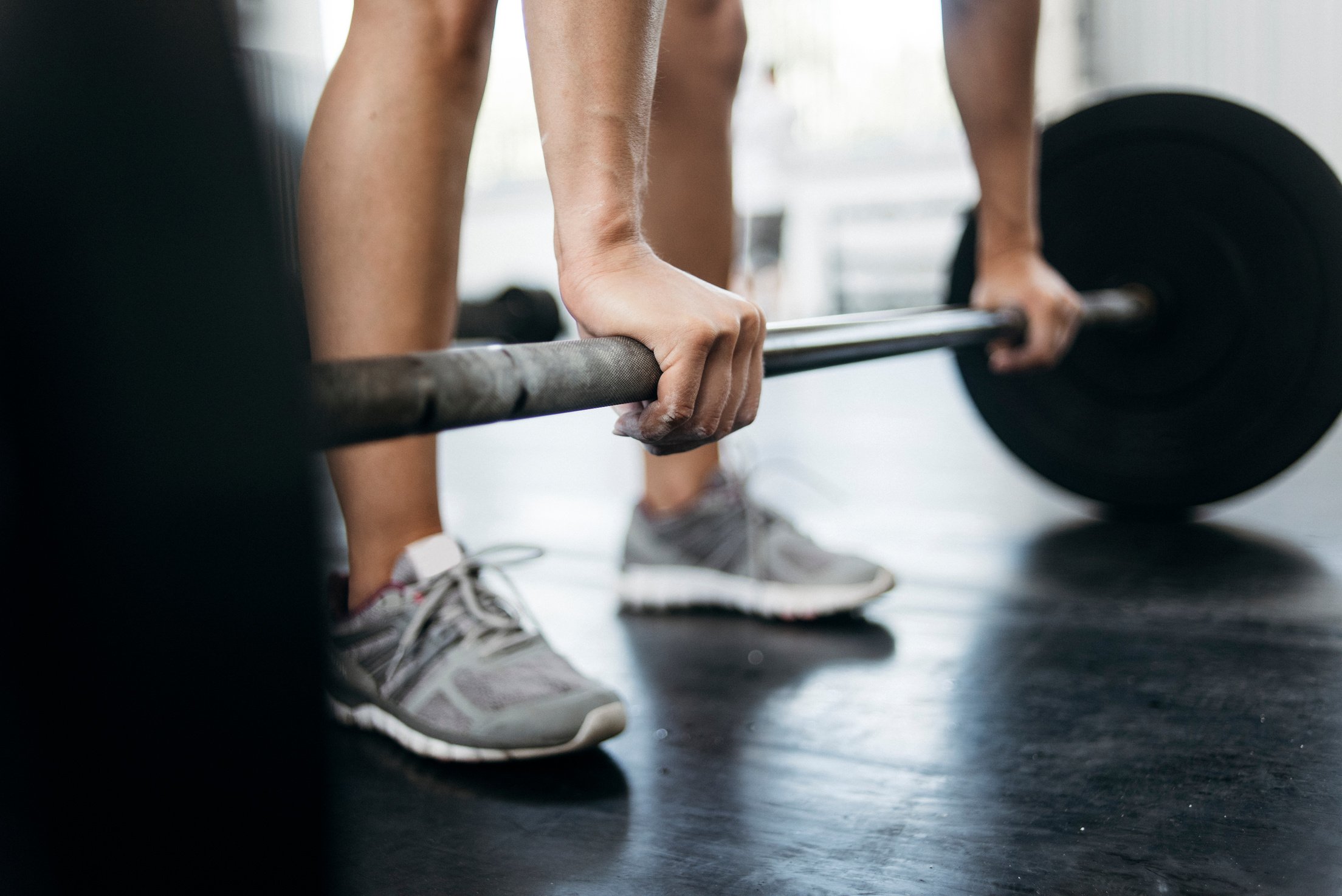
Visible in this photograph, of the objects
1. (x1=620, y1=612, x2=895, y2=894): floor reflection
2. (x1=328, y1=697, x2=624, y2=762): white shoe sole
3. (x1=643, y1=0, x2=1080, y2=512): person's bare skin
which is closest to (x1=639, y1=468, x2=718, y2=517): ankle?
(x1=643, y1=0, x2=1080, y2=512): person's bare skin

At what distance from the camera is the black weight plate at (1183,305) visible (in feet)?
4.39

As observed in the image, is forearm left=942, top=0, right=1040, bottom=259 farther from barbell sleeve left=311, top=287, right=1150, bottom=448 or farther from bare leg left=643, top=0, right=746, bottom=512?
barbell sleeve left=311, top=287, right=1150, bottom=448

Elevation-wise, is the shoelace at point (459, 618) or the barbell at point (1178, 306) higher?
the barbell at point (1178, 306)

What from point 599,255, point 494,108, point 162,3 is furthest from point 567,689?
point 494,108

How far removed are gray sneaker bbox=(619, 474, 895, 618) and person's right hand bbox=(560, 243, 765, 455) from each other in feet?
1.69

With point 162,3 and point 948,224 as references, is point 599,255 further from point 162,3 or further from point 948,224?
point 948,224

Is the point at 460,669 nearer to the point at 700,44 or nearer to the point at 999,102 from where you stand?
the point at 700,44

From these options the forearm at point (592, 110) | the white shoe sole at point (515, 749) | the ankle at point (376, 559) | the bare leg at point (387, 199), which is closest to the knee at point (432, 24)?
the bare leg at point (387, 199)

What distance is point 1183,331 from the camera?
56.2 inches

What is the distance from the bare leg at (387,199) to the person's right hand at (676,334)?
0.84 ft

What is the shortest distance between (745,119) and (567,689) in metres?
4.55

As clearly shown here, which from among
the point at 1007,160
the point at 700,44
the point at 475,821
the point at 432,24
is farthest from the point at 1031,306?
the point at 475,821

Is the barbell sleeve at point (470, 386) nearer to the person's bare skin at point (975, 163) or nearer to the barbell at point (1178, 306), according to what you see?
the person's bare skin at point (975, 163)

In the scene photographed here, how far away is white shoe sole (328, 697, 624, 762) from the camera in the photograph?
772 millimetres
